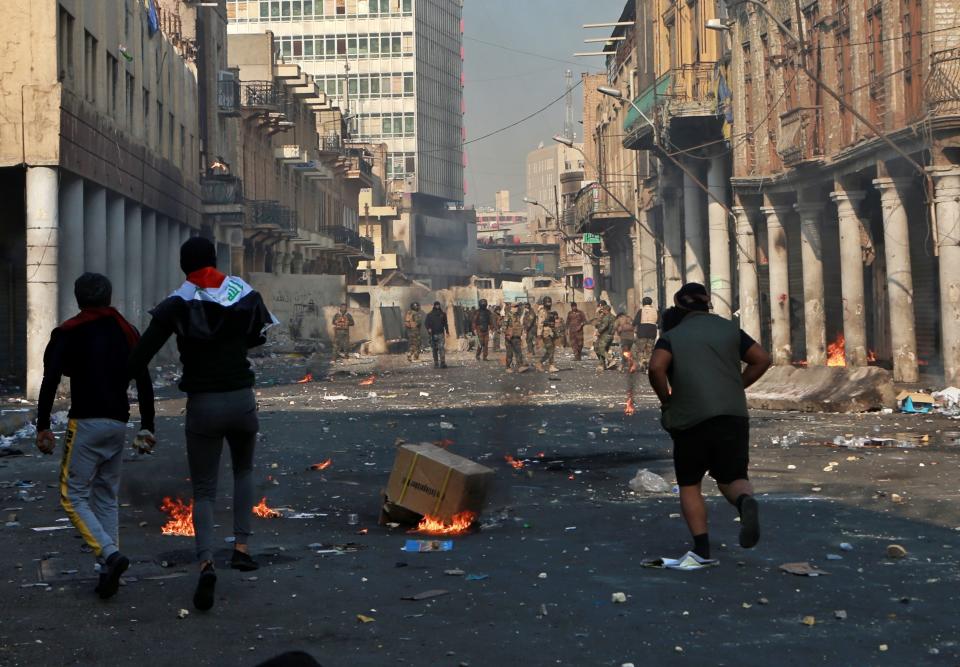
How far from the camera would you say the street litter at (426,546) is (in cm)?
850

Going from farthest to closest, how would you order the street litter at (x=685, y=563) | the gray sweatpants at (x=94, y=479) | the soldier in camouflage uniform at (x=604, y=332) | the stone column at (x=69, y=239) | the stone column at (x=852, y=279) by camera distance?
1. the soldier in camouflage uniform at (x=604, y=332)
2. the stone column at (x=852, y=279)
3. the stone column at (x=69, y=239)
4. the street litter at (x=685, y=563)
5. the gray sweatpants at (x=94, y=479)

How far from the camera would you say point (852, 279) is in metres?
30.6

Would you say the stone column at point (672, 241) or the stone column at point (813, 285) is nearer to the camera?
the stone column at point (813, 285)

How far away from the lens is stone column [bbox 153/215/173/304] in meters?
42.5

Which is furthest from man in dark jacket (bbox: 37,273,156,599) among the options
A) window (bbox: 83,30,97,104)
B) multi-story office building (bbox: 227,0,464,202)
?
multi-story office building (bbox: 227,0,464,202)

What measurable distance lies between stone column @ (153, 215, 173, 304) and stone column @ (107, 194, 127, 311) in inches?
325

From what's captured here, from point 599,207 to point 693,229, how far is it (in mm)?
15920

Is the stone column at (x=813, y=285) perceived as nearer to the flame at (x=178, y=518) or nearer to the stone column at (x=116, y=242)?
the stone column at (x=116, y=242)

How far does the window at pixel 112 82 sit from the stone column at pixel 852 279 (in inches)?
663

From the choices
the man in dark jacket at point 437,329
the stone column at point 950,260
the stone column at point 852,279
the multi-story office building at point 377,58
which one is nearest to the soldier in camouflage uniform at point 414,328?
the man in dark jacket at point 437,329

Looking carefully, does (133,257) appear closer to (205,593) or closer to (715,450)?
(715,450)

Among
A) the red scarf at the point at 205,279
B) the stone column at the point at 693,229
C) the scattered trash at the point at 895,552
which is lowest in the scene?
the scattered trash at the point at 895,552

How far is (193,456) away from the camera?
7340 mm

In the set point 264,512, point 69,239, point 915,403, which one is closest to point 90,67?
point 69,239
